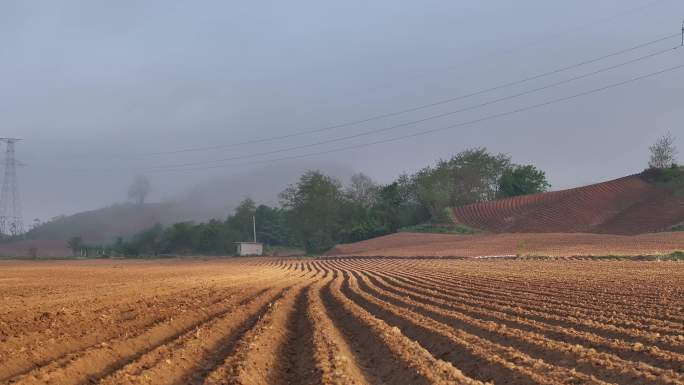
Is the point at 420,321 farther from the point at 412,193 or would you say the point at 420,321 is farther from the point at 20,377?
the point at 412,193

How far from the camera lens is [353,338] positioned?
33.4ft

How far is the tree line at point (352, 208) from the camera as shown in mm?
91750

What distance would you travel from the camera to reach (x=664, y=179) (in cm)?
6925

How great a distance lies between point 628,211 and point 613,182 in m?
7.56

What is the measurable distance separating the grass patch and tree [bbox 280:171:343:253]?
21110mm

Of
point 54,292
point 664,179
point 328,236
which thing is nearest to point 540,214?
point 664,179

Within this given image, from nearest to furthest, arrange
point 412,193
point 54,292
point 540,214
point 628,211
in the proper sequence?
point 54,292
point 628,211
point 540,214
point 412,193

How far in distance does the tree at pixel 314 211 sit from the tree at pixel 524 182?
87.7ft

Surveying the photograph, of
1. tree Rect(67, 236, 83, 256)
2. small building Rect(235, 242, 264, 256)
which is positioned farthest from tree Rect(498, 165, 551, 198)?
tree Rect(67, 236, 83, 256)

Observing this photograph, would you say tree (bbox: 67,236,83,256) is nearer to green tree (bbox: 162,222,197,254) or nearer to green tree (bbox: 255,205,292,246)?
green tree (bbox: 162,222,197,254)

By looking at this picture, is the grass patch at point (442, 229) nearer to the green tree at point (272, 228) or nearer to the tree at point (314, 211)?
the tree at point (314, 211)

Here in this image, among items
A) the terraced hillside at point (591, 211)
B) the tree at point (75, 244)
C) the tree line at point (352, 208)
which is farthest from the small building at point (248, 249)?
the terraced hillside at point (591, 211)

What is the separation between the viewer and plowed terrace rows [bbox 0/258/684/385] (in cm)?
700

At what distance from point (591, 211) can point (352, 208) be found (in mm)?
44003
